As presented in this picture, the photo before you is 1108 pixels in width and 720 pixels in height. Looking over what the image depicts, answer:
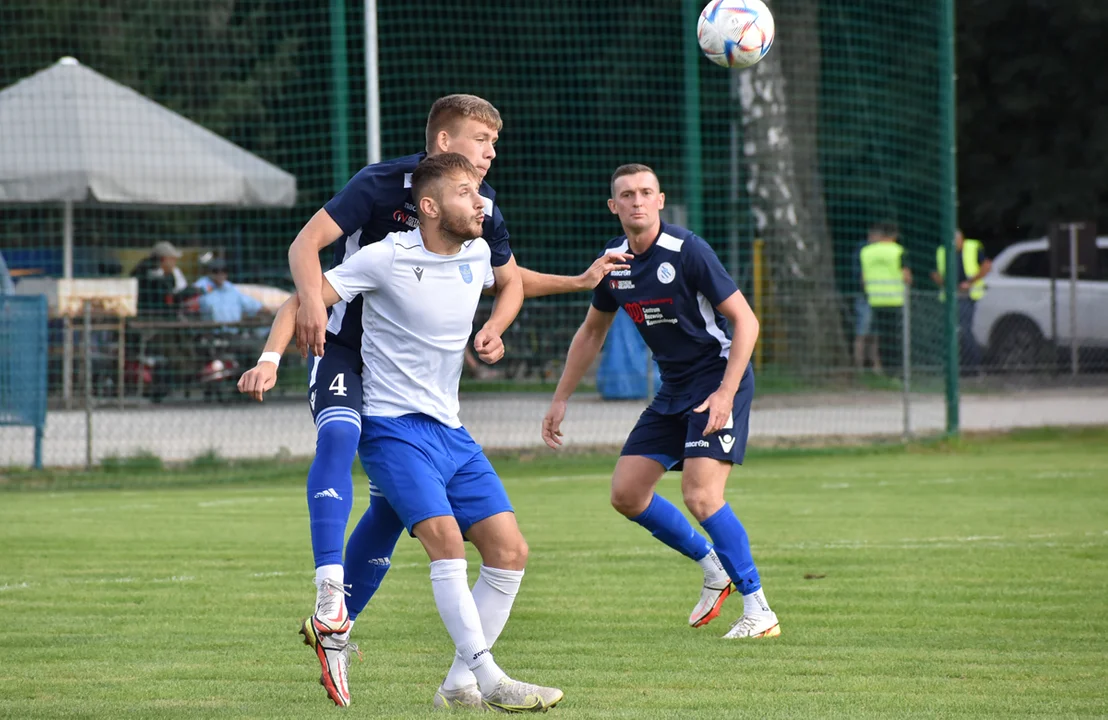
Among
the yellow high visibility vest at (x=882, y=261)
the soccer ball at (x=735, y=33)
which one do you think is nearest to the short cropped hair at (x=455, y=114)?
the soccer ball at (x=735, y=33)

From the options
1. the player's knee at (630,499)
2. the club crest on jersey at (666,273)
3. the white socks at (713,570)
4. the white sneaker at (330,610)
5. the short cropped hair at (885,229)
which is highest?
the short cropped hair at (885,229)

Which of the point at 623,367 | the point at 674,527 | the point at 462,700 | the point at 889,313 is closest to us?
the point at 462,700

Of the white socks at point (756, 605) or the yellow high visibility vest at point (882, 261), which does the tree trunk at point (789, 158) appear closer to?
the yellow high visibility vest at point (882, 261)

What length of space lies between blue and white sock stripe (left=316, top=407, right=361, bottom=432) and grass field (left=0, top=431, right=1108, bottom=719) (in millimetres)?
912

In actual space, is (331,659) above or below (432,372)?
below

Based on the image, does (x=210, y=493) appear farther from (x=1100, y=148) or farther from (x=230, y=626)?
(x=1100, y=148)

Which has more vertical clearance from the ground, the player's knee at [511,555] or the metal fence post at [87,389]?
the metal fence post at [87,389]

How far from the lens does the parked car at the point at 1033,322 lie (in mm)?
17656

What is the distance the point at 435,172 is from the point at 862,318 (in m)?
11.4

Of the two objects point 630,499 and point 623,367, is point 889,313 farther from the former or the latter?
point 630,499

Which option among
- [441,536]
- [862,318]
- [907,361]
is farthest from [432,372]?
[862,318]

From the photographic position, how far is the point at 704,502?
6.39 metres

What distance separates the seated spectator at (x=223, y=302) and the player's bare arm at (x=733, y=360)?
9.68 meters

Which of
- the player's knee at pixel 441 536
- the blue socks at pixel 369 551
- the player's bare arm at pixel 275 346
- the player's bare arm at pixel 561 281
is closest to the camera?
the player's bare arm at pixel 275 346
